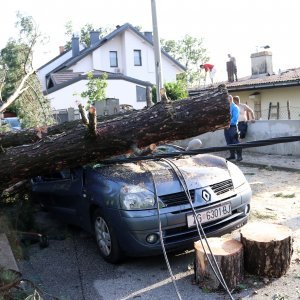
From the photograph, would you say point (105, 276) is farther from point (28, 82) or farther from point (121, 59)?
point (121, 59)

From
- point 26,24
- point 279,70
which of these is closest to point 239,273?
point 26,24

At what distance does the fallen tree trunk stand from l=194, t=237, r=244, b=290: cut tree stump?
1.26 m

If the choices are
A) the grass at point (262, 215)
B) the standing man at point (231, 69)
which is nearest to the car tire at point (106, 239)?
the grass at point (262, 215)

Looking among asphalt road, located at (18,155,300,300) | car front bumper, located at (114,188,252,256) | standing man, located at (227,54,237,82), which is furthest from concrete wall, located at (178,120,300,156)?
standing man, located at (227,54,237,82)

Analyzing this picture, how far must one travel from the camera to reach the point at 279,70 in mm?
27266

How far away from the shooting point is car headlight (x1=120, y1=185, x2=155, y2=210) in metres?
4.62

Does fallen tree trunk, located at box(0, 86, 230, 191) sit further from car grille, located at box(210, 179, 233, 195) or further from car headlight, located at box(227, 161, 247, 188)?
car headlight, located at box(227, 161, 247, 188)

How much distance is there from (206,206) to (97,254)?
155cm

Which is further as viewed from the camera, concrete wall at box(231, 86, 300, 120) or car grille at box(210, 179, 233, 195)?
concrete wall at box(231, 86, 300, 120)

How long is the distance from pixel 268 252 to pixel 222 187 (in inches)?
40.6

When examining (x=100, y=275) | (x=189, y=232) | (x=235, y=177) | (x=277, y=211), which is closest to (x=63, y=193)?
(x=100, y=275)

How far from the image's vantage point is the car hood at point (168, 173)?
15.7 feet

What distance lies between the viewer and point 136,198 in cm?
464

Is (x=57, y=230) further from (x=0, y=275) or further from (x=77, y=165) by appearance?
(x=0, y=275)
